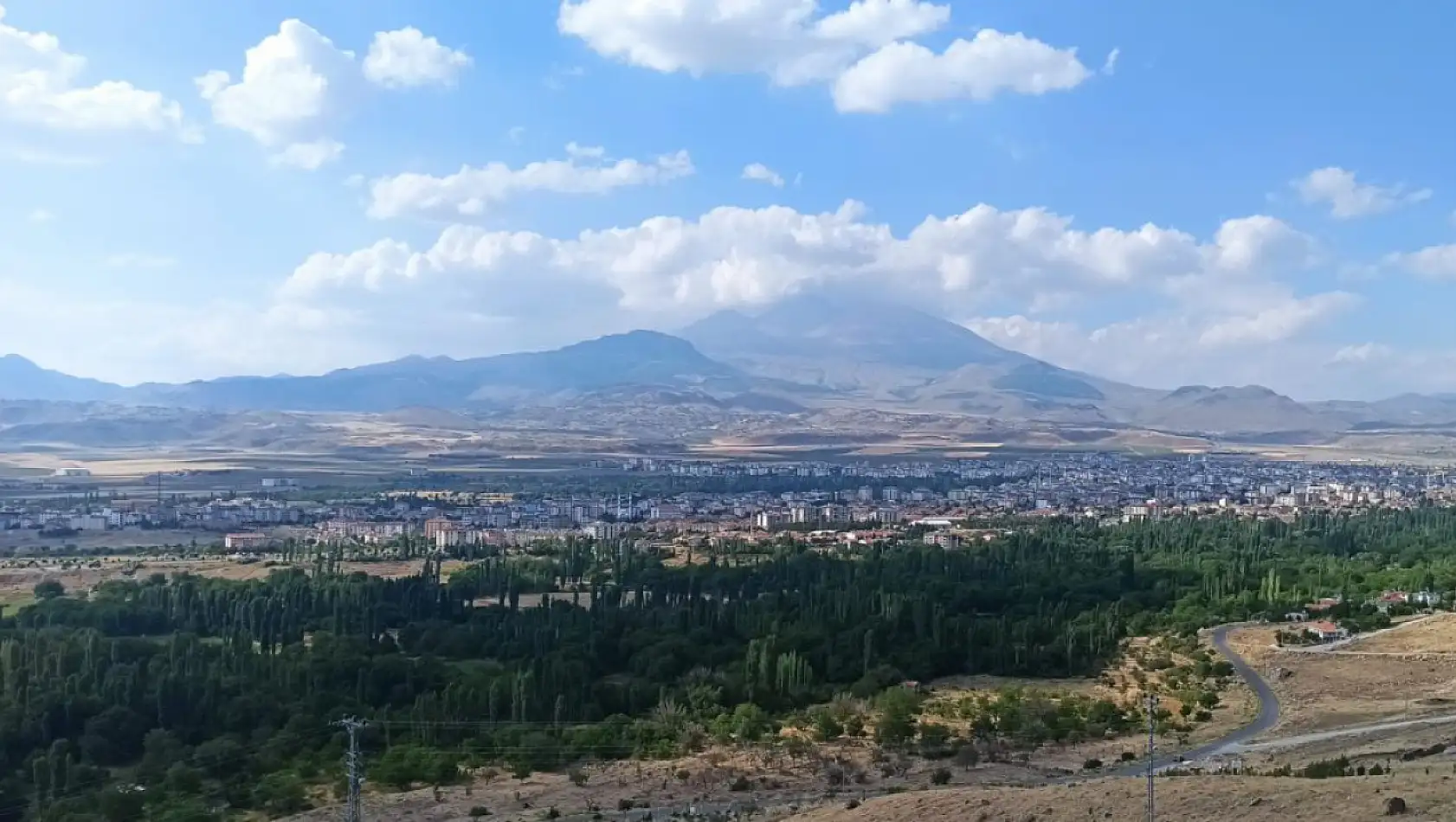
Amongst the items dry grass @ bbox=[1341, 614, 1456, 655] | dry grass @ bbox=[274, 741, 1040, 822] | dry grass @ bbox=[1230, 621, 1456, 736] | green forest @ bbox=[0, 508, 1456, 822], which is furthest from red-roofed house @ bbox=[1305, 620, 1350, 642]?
dry grass @ bbox=[274, 741, 1040, 822]

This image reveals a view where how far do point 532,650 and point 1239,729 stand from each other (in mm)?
18982

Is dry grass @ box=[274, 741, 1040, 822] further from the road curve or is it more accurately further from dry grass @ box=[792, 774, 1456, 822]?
dry grass @ box=[792, 774, 1456, 822]

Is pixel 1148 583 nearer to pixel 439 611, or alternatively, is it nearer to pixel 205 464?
pixel 439 611

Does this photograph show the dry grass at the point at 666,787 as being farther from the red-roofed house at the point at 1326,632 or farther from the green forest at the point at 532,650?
the red-roofed house at the point at 1326,632

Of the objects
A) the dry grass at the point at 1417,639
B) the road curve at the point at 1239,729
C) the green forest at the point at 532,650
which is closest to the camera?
the road curve at the point at 1239,729

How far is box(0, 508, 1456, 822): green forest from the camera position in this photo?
24109 millimetres

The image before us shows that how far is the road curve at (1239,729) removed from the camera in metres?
22.0

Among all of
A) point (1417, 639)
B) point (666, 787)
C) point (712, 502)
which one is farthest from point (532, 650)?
point (712, 502)

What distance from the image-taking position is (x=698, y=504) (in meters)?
89.7

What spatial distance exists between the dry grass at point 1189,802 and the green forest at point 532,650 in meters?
7.77

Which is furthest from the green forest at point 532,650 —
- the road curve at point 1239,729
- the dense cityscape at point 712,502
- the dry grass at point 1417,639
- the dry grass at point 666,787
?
the dense cityscape at point 712,502

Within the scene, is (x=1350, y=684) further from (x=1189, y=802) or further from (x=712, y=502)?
(x=712, y=502)

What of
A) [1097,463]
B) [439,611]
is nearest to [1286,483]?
[1097,463]

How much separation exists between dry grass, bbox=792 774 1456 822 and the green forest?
25.5 feet
